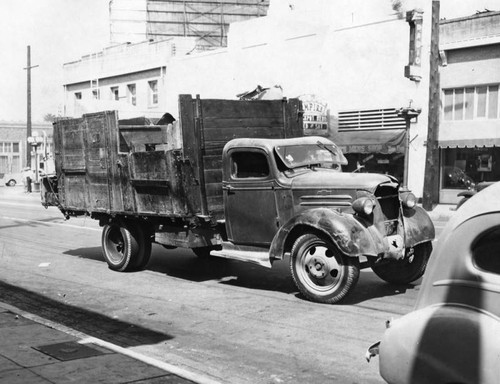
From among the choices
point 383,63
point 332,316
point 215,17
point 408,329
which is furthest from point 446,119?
point 215,17

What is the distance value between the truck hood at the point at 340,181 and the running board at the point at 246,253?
40.7 inches

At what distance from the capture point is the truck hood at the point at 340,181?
27.0ft

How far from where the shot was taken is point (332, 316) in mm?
7543

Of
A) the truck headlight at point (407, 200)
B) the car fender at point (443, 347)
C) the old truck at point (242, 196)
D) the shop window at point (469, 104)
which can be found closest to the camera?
the car fender at point (443, 347)

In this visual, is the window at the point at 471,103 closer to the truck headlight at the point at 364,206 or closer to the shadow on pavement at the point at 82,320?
the truck headlight at the point at 364,206

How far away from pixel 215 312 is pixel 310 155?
2.73m

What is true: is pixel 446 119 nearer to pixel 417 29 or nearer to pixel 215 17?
pixel 417 29

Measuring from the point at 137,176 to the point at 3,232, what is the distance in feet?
27.8

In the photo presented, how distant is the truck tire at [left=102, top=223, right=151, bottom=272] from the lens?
10734mm

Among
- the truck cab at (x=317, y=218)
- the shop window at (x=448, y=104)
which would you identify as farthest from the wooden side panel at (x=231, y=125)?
the shop window at (x=448, y=104)

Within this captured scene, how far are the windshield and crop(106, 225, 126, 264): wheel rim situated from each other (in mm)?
3525

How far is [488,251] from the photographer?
10.4 ft

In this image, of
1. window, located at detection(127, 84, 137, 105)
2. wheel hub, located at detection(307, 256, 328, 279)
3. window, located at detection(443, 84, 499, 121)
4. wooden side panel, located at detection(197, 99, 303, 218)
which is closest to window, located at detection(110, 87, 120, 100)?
window, located at detection(127, 84, 137, 105)

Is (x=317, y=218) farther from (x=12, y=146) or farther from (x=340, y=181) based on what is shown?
(x=12, y=146)
